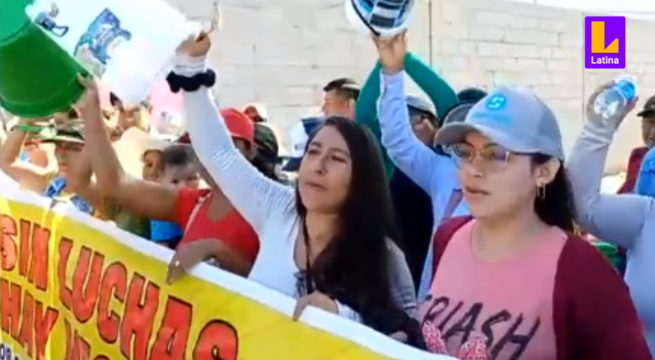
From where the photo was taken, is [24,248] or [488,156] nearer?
[488,156]

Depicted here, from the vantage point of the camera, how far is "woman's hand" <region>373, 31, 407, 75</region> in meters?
2.96

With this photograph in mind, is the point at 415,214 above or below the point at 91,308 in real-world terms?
above

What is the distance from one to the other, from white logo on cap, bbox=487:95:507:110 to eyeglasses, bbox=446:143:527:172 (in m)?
0.08

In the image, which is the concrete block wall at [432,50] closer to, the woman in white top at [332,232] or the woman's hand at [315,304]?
the woman in white top at [332,232]

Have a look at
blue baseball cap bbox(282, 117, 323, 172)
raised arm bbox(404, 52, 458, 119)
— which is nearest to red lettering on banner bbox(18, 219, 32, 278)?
blue baseball cap bbox(282, 117, 323, 172)

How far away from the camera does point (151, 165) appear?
4.12 metres

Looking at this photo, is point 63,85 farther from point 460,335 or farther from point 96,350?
point 460,335

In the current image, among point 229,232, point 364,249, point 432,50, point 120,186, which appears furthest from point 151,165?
point 432,50

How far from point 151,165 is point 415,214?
1.15 m

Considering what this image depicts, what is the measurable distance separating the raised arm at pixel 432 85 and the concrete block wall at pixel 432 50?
1569 millimetres

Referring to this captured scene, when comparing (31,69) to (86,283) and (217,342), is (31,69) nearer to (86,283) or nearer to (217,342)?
(86,283)

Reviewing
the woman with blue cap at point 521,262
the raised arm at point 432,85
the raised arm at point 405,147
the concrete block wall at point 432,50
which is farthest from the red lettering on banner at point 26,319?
the concrete block wall at point 432,50

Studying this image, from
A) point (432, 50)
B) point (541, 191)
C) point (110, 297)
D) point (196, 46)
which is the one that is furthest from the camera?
point (432, 50)

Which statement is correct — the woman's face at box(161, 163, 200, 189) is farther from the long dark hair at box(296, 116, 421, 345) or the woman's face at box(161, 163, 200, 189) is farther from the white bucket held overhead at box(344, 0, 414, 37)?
the long dark hair at box(296, 116, 421, 345)
